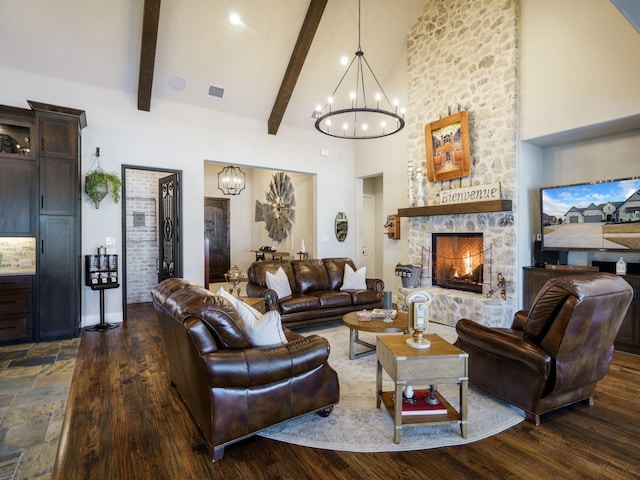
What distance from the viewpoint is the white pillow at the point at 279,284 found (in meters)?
4.80

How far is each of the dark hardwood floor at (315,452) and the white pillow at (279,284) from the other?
2.10 metres

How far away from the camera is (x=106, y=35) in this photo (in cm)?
463

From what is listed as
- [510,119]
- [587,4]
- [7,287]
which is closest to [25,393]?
[7,287]

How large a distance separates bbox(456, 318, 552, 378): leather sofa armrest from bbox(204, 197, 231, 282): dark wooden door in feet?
26.4

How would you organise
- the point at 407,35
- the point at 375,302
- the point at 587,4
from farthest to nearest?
the point at 407,35, the point at 375,302, the point at 587,4

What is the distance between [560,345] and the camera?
7.51ft

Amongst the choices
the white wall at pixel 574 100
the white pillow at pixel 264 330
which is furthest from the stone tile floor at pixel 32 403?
the white wall at pixel 574 100

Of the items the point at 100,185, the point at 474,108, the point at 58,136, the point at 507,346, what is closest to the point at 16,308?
the point at 100,185

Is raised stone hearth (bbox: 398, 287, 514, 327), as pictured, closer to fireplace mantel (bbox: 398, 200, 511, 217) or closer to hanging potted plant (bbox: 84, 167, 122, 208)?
fireplace mantel (bbox: 398, 200, 511, 217)

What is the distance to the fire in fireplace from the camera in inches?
205

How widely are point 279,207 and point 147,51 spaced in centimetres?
474

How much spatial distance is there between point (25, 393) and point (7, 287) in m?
1.94

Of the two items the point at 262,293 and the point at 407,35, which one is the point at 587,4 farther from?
the point at 262,293

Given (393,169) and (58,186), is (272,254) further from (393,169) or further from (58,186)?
(58,186)
